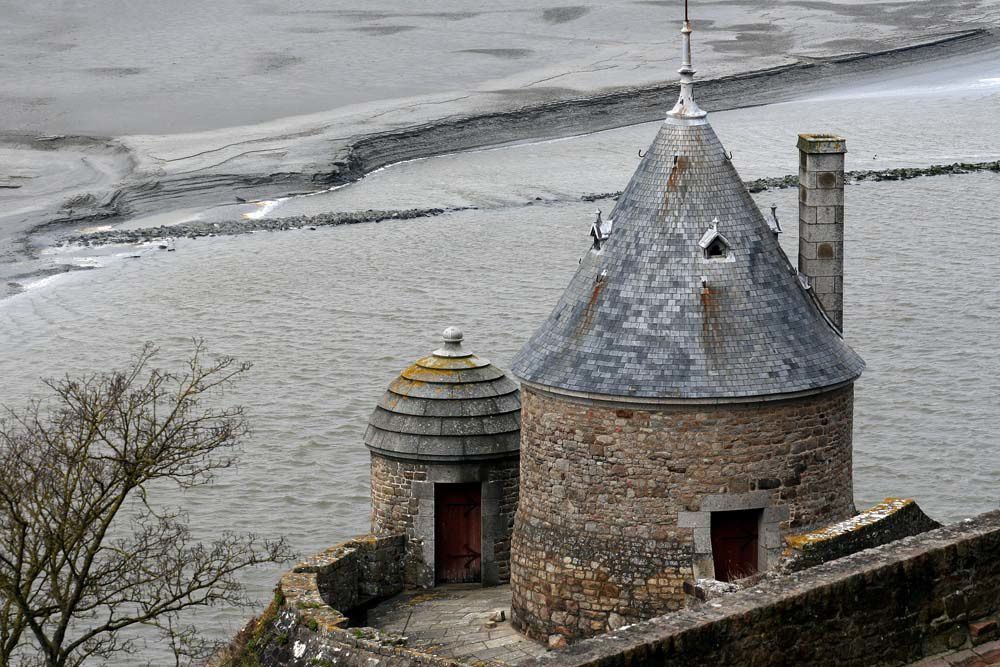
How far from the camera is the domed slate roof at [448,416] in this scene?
1831cm

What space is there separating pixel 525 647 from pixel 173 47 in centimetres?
3915

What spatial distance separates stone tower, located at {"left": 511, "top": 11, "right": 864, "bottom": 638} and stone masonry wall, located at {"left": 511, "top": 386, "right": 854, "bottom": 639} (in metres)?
0.01

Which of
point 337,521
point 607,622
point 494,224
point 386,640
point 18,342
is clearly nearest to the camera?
point 386,640

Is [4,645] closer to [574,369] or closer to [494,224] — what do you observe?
[574,369]

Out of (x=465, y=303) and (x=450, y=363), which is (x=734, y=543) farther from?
(x=465, y=303)

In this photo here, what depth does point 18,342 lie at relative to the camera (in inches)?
1293

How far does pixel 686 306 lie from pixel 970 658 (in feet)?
18.5

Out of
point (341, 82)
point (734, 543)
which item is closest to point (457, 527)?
point (734, 543)

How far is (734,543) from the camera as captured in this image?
52.4 feet

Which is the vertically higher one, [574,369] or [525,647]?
[574,369]

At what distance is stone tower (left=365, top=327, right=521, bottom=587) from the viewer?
1836cm

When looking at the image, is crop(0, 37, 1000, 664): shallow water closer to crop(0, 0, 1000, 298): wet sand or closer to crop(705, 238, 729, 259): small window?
crop(0, 0, 1000, 298): wet sand

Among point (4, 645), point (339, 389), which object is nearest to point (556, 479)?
point (4, 645)

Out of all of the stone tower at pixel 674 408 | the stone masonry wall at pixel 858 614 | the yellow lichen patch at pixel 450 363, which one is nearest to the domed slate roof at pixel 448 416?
the yellow lichen patch at pixel 450 363
